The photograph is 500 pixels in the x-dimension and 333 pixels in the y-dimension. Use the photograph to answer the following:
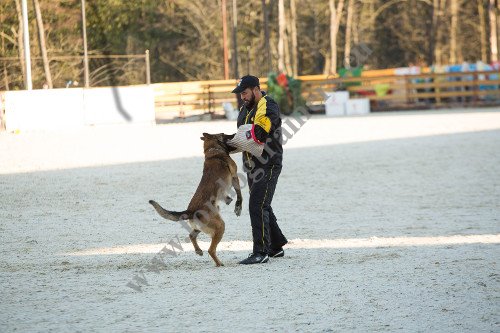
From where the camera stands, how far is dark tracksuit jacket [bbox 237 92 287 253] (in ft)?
27.0

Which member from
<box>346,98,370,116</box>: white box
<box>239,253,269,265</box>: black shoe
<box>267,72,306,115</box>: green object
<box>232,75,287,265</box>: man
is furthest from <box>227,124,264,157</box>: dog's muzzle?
<box>346,98,370,116</box>: white box

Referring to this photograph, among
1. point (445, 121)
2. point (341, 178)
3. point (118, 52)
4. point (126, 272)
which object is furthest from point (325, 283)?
point (118, 52)

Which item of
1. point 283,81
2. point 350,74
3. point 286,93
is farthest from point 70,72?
point 350,74

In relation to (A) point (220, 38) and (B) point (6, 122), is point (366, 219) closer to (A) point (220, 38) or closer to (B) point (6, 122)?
(B) point (6, 122)

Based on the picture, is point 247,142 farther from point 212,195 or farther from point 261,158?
point 212,195

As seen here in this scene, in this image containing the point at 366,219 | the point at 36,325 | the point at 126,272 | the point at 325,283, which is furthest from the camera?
the point at 366,219

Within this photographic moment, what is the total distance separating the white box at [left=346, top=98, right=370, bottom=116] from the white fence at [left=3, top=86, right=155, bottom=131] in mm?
9111

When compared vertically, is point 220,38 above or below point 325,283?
above

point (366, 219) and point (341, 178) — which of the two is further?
point (341, 178)

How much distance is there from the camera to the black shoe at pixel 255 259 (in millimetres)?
8531

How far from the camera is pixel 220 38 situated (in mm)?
61625

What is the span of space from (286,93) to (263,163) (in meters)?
30.5

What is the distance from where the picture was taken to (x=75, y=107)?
32.7m

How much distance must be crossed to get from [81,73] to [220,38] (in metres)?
15.6
